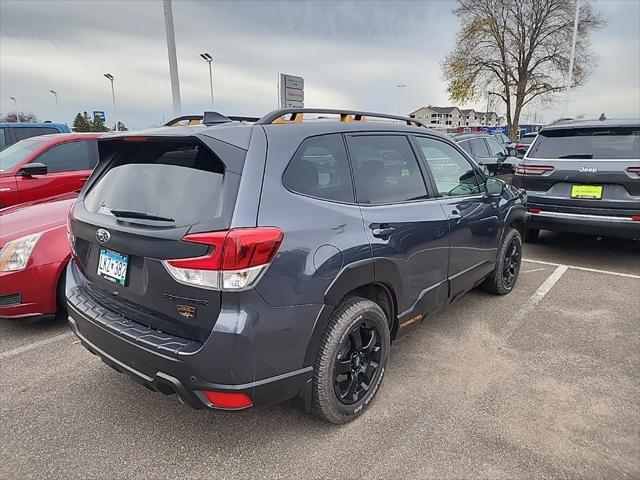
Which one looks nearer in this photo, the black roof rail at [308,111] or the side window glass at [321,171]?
the side window glass at [321,171]

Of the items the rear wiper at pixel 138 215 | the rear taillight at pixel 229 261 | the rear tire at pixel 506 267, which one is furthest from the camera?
the rear tire at pixel 506 267

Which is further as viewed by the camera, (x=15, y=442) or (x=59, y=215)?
(x=59, y=215)

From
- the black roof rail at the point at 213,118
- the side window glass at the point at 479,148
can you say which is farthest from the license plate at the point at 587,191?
the side window glass at the point at 479,148

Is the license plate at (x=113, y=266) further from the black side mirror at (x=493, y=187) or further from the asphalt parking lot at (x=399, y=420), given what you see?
the black side mirror at (x=493, y=187)

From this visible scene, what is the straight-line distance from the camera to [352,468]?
216 cm

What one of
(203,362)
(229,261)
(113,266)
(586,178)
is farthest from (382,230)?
(586,178)

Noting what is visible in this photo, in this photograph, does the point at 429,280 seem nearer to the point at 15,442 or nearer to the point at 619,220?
the point at 15,442

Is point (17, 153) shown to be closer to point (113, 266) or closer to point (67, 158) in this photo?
point (67, 158)

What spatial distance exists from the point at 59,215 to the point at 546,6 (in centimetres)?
3138

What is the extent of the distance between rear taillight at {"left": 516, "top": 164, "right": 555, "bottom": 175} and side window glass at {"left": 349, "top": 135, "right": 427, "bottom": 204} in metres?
3.24

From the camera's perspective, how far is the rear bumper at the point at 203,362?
73.7 inches

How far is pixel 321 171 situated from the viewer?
2.33 m

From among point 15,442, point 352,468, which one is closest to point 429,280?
point 352,468

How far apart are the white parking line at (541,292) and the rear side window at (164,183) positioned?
10.4 feet
